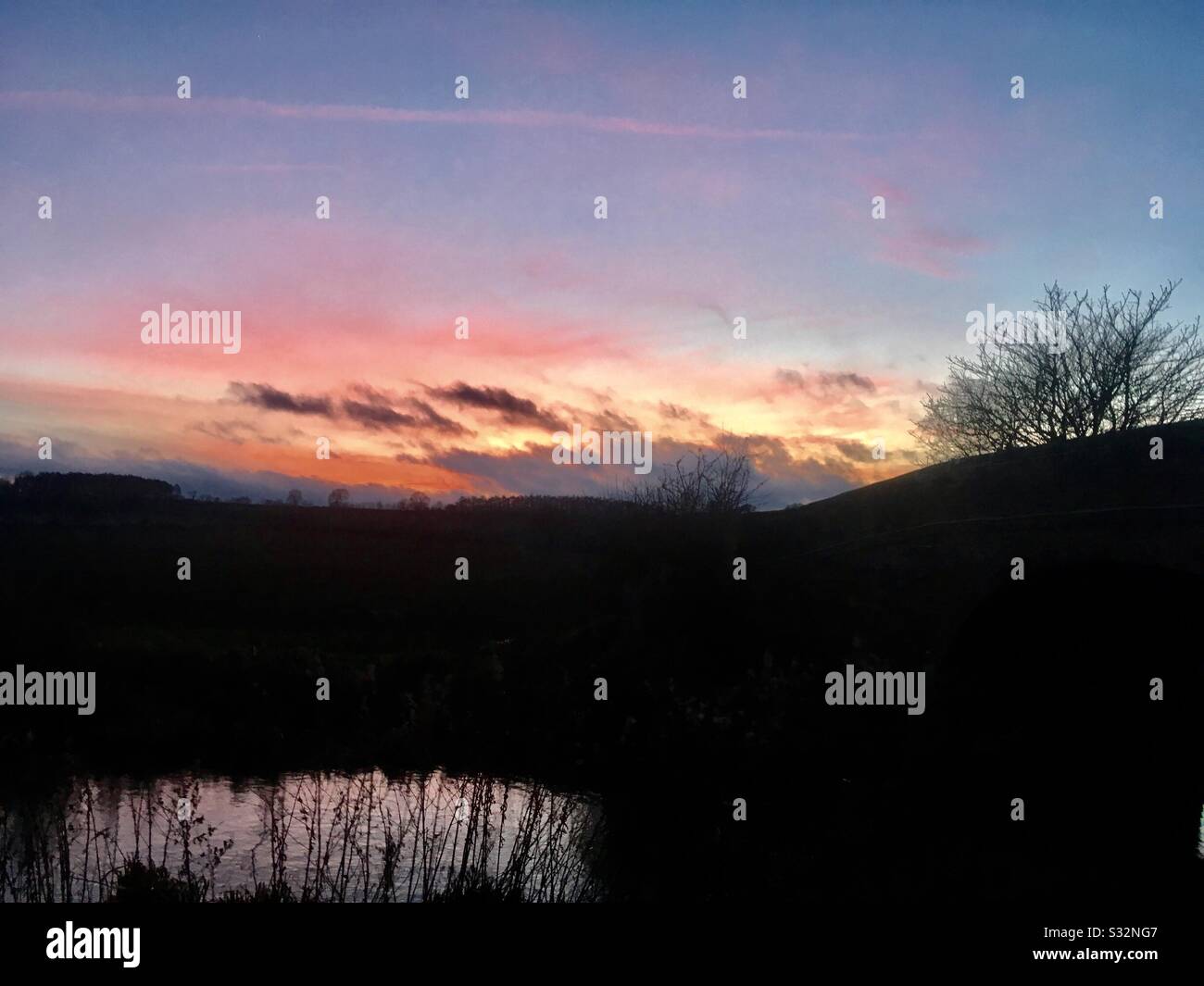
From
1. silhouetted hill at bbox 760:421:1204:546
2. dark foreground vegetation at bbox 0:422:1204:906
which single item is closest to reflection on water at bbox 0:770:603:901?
dark foreground vegetation at bbox 0:422:1204:906

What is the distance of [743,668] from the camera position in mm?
17109

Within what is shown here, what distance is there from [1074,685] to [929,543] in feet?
17.5

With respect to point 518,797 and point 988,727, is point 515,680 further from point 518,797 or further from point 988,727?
point 988,727

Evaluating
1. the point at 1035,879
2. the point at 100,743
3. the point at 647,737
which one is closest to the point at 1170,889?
the point at 1035,879

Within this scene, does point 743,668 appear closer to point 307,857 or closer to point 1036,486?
point 1036,486

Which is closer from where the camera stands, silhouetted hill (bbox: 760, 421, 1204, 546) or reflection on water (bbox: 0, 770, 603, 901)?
reflection on water (bbox: 0, 770, 603, 901)

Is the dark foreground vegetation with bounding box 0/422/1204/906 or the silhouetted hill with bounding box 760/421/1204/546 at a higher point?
the silhouetted hill with bounding box 760/421/1204/546

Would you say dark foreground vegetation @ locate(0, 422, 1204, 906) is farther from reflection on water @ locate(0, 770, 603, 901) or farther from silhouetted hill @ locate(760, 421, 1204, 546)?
reflection on water @ locate(0, 770, 603, 901)

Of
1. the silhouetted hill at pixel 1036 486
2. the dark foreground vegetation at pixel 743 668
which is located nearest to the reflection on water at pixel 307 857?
the dark foreground vegetation at pixel 743 668

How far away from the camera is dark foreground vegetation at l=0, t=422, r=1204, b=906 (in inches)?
403

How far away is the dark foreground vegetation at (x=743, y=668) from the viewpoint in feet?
33.6
